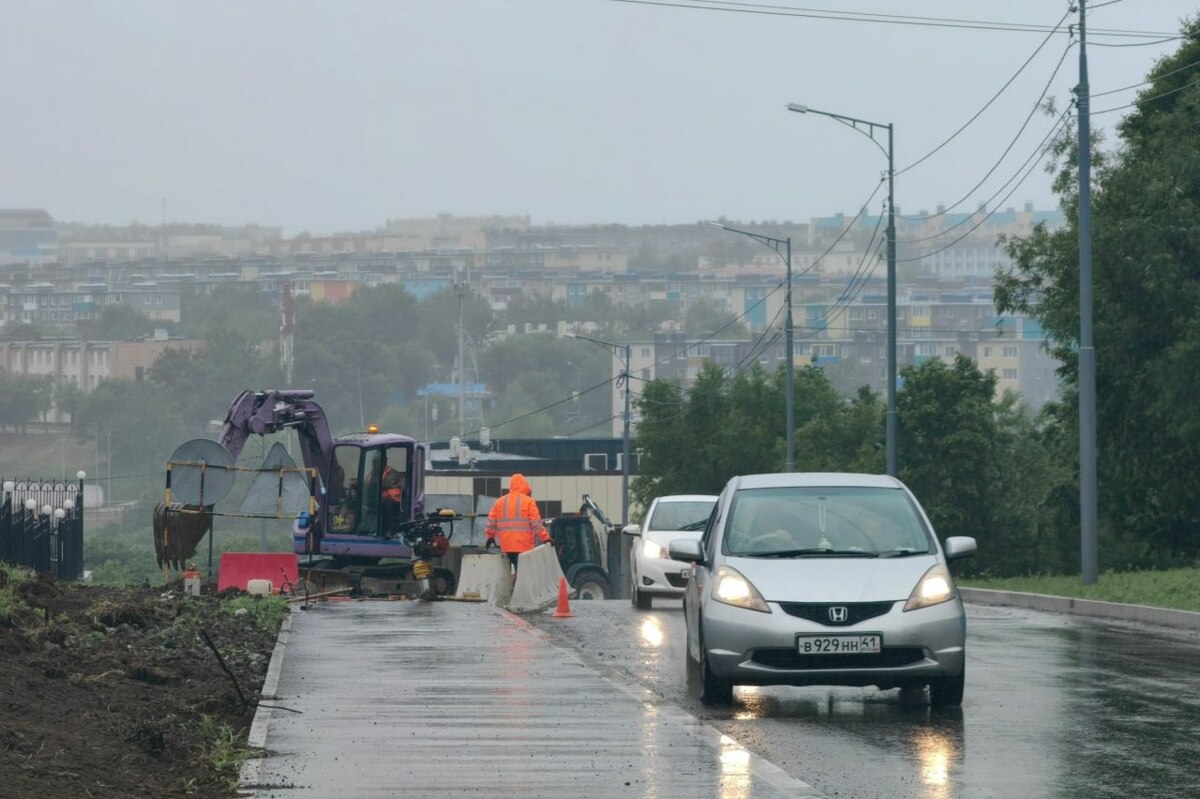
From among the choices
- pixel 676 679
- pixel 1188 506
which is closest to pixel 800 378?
pixel 1188 506

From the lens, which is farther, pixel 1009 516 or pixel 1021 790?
pixel 1009 516

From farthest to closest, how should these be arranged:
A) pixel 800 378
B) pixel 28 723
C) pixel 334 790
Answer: pixel 800 378
pixel 28 723
pixel 334 790

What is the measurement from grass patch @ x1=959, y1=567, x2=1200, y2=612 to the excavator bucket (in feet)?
38.6

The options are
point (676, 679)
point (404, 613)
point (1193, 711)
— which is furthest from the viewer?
point (404, 613)

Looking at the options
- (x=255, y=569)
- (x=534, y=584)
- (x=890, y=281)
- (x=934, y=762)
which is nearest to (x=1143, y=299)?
(x=890, y=281)

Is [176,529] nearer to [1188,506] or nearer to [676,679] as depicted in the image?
[676,679]

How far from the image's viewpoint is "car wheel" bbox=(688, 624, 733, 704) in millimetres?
13312

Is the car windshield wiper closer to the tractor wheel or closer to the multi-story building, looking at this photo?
the tractor wheel

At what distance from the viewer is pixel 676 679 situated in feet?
51.2

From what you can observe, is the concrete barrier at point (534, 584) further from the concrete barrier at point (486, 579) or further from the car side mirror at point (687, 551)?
the car side mirror at point (687, 551)

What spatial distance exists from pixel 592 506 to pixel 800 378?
4237cm

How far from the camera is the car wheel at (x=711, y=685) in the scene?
13.3m

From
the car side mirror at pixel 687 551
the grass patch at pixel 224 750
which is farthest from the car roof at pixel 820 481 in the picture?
the grass patch at pixel 224 750

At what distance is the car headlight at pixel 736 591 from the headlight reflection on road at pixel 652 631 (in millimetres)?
5677
